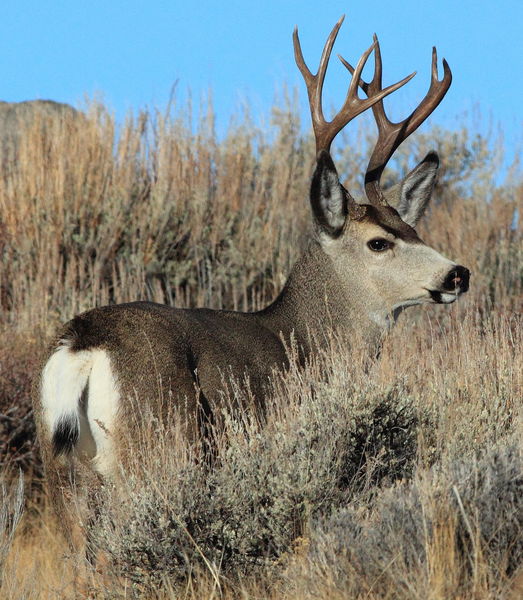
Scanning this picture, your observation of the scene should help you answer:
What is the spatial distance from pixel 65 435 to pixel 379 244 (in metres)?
2.52

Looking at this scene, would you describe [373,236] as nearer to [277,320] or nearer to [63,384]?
[277,320]

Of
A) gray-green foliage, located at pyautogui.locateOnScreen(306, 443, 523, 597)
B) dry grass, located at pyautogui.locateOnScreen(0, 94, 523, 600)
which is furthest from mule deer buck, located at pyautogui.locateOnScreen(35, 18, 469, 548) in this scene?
gray-green foliage, located at pyautogui.locateOnScreen(306, 443, 523, 597)

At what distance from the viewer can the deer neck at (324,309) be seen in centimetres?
611

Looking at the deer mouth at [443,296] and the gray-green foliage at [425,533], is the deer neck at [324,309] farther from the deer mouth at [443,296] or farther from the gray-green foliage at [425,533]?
the gray-green foliage at [425,533]

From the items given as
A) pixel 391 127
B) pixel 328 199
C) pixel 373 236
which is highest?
pixel 391 127

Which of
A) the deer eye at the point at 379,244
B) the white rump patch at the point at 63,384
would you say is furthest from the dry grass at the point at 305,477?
the deer eye at the point at 379,244

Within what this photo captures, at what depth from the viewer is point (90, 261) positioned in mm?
10414

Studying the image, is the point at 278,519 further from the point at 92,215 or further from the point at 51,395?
the point at 92,215

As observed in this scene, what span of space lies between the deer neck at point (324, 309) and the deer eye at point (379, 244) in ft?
0.77

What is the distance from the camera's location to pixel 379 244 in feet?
20.1

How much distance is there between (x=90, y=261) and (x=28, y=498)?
3831 mm

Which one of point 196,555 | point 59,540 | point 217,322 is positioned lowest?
point 59,540

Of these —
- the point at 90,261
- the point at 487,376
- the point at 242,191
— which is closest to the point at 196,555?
the point at 487,376

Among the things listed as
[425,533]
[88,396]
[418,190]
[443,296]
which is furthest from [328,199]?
[425,533]
